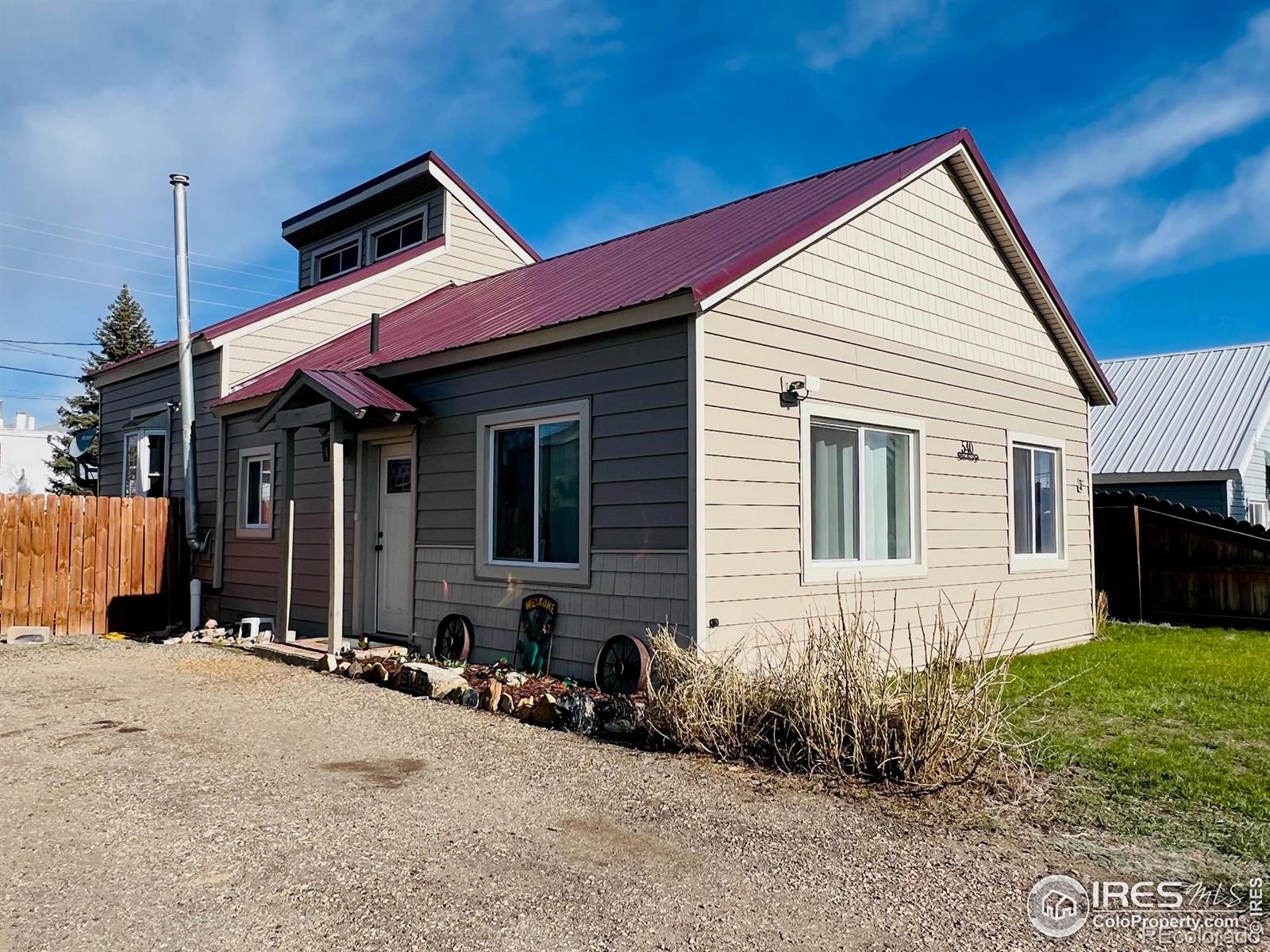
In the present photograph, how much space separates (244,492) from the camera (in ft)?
43.3

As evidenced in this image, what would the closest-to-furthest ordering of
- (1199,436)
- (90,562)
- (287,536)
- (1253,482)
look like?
(287,536), (90,562), (1253,482), (1199,436)

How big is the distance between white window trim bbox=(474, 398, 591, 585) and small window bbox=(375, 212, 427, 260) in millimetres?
8203

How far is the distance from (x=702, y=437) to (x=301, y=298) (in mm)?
9667

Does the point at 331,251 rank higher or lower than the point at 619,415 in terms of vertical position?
higher

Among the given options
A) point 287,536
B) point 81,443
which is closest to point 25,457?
point 81,443

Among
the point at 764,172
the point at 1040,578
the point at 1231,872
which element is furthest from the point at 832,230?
the point at 764,172

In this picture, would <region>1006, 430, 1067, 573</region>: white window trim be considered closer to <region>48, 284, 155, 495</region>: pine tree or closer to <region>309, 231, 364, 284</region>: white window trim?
<region>309, 231, 364, 284</region>: white window trim

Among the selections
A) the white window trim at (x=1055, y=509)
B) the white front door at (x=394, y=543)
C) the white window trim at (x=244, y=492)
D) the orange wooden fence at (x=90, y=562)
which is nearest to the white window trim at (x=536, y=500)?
the white front door at (x=394, y=543)

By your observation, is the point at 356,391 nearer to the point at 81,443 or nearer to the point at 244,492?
the point at 244,492

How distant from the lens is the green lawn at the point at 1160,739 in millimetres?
4723

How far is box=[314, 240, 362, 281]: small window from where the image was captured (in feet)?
56.9

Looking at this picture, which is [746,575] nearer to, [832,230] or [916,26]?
[832,230]

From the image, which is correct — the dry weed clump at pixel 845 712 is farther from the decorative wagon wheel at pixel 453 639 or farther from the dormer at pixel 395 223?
the dormer at pixel 395 223

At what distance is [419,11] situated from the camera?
1180 cm
